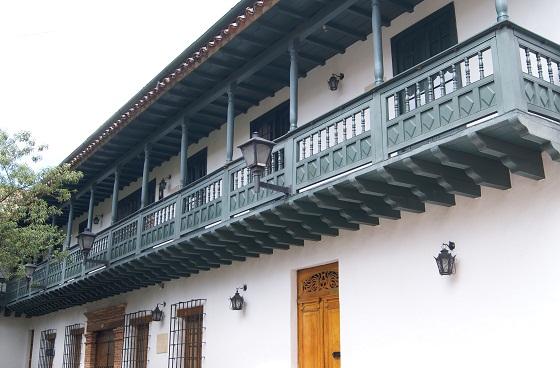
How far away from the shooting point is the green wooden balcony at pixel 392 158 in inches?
237

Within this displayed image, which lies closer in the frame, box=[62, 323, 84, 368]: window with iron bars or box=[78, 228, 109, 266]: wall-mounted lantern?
box=[78, 228, 109, 266]: wall-mounted lantern

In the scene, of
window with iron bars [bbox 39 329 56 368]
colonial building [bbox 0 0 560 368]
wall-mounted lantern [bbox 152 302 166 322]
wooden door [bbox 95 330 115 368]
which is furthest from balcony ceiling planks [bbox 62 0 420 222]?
window with iron bars [bbox 39 329 56 368]

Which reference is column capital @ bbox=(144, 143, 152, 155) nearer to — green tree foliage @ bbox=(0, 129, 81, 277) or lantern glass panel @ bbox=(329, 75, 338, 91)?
green tree foliage @ bbox=(0, 129, 81, 277)

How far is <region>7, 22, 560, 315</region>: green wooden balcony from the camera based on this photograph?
6.03 metres

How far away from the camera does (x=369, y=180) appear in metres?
7.41

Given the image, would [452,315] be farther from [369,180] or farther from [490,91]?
[490,91]

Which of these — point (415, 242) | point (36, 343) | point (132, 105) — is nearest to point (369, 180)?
point (415, 242)

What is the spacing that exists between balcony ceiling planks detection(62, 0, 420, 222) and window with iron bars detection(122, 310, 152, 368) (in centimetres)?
412

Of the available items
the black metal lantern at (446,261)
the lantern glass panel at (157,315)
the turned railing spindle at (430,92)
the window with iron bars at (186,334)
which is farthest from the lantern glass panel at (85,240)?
the turned railing spindle at (430,92)

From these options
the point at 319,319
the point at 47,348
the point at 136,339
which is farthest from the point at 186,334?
the point at 47,348

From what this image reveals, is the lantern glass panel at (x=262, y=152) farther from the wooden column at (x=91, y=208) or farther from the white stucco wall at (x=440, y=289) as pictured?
the wooden column at (x=91, y=208)

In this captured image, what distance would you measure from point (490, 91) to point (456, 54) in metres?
0.70

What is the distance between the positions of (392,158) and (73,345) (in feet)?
48.9

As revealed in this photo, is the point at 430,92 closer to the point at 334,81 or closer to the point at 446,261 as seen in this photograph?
the point at 446,261
